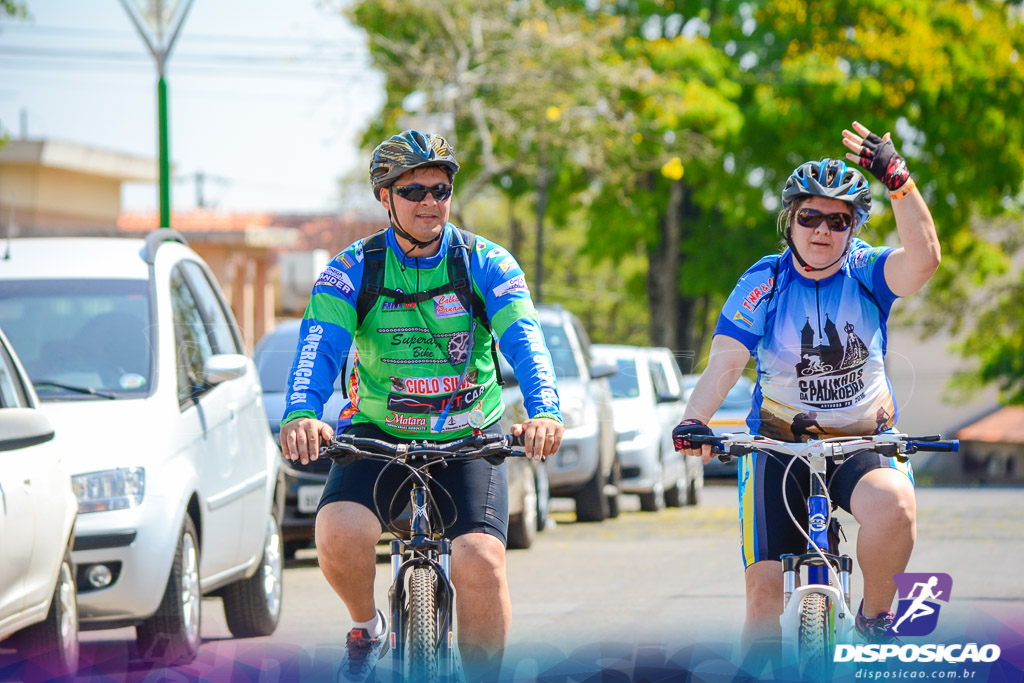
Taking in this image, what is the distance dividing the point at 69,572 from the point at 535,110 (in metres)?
17.3

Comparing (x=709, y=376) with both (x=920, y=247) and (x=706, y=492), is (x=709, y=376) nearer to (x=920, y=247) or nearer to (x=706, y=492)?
(x=920, y=247)

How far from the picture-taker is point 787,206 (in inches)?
201

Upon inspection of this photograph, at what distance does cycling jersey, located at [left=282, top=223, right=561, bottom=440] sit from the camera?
4.88 meters

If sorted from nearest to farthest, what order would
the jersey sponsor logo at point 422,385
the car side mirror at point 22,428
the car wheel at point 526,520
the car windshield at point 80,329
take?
the jersey sponsor logo at point 422,385 < the car side mirror at point 22,428 < the car windshield at point 80,329 < the car wheel at point 526,520

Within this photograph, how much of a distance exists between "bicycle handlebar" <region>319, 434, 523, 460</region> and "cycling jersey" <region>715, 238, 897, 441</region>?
0.89 meters

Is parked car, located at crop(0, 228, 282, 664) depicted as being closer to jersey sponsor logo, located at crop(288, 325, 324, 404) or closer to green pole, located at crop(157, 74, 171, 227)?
jersey sponsor logo, located at crop(288, 325, 324, 404)

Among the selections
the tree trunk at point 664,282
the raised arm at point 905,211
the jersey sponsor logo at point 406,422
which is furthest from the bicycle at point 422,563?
the tree trunk at point 664,282

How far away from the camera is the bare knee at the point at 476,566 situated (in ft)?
15.4

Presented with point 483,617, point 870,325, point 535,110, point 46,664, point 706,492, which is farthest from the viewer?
point 706,492

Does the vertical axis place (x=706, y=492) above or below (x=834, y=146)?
below

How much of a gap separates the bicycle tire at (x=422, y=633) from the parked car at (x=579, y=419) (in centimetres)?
922

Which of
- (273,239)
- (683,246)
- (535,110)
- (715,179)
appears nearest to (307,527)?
(535,110)

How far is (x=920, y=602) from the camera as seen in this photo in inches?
186

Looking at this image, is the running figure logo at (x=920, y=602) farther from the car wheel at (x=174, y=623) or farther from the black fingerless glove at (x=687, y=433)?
the car wheel at (x=174, y=623)
